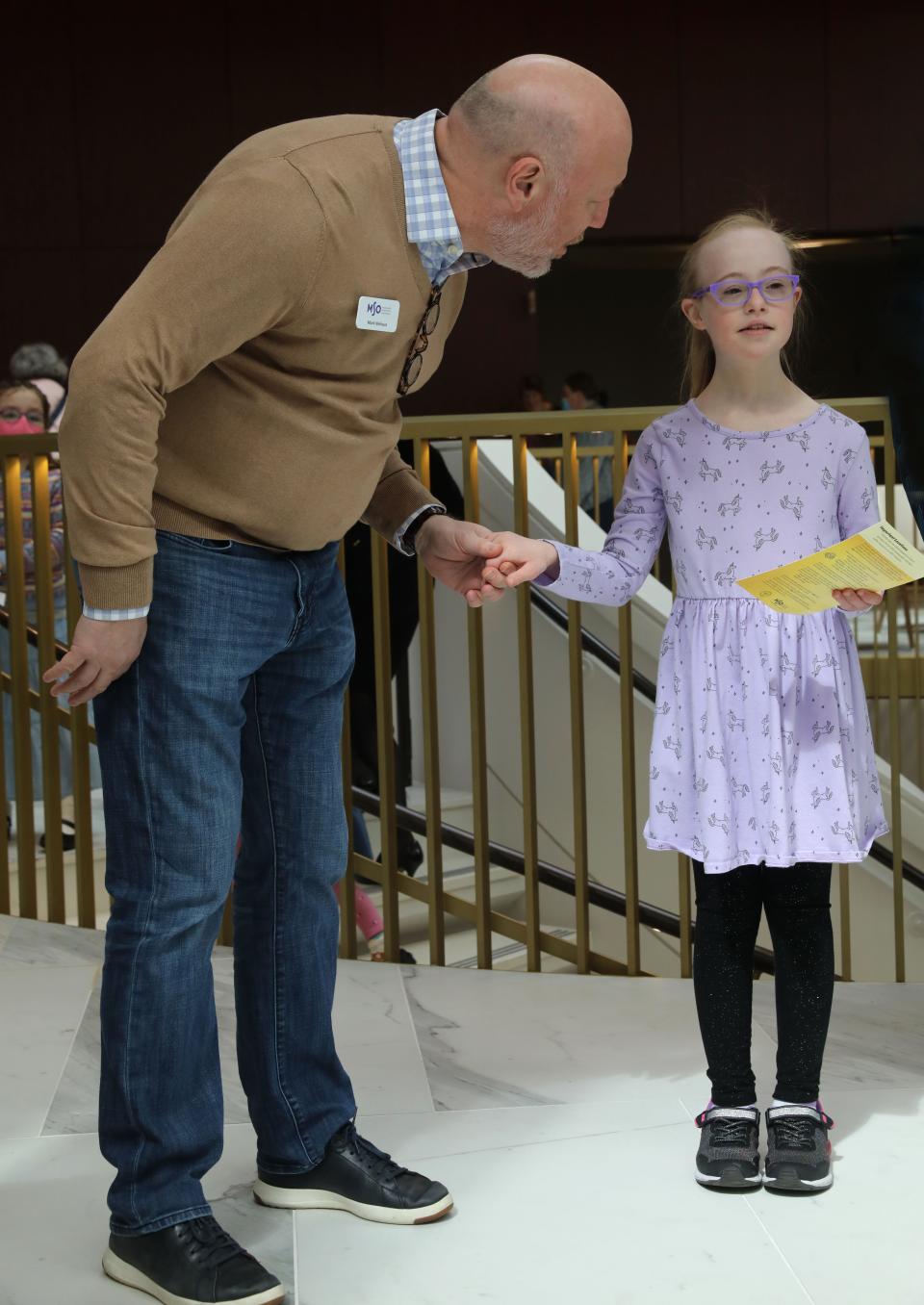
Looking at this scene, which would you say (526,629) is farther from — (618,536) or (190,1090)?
(190,1090)

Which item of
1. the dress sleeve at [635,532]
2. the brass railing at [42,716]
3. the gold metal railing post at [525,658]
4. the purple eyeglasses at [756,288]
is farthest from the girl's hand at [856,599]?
the brass railing at [42,716]

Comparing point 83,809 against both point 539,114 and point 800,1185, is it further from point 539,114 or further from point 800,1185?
point 539,114

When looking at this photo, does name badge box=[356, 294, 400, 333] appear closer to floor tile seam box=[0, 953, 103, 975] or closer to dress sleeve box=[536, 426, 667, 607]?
dress sleeve box=[536, 426, 667, 607]

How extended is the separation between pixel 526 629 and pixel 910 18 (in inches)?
341

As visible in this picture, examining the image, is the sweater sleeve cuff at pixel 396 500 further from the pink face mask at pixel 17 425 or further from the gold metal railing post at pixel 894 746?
the pink face mask at pixel 17 425

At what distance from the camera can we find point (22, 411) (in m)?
4.34

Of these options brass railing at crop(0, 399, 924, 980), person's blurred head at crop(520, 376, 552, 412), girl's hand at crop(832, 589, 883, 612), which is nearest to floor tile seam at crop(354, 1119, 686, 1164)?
brass railing at crop(0, 399, 924, 980)

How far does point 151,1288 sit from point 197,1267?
0.08 metres

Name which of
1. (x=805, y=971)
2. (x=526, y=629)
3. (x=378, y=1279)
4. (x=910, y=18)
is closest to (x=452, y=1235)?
(x=378, y=1279)

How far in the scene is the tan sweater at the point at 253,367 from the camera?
1.44 metres

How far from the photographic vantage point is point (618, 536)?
2.13m

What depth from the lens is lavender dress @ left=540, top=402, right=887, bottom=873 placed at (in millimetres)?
1982

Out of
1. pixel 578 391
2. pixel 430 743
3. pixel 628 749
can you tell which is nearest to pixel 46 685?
pixel 430 743

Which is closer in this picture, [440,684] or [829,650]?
[829,650]
